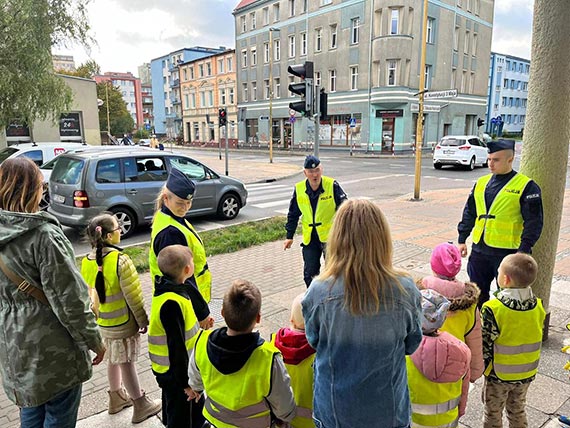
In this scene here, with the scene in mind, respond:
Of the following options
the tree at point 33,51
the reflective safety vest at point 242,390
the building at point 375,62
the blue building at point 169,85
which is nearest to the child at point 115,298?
the reflective safety vest at point 242,390

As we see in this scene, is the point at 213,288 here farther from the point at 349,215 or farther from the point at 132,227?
the point at 349,215

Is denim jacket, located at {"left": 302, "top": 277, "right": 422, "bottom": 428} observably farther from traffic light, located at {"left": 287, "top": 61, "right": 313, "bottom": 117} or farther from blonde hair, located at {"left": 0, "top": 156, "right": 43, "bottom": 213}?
traffic light, located at {"left": 287, "top": 61, "right": 313, "bottom": 117}

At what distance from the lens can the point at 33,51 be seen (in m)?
15.6

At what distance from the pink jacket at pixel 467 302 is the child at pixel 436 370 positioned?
0.19 meters

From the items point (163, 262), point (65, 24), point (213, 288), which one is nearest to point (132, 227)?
point (213, 288)

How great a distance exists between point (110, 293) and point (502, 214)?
3251 mm

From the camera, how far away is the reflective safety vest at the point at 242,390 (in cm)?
206

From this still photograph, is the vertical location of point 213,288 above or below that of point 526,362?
below

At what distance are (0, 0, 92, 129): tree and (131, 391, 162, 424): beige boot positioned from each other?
15.8 m

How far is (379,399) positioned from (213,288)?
456 centimetres

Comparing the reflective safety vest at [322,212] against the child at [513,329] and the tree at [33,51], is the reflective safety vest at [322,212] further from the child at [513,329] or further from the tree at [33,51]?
the tree at [33,51]

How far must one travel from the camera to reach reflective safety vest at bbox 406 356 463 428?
87.7 inches

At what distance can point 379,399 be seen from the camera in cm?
189

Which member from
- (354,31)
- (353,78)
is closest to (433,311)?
(353,78)
